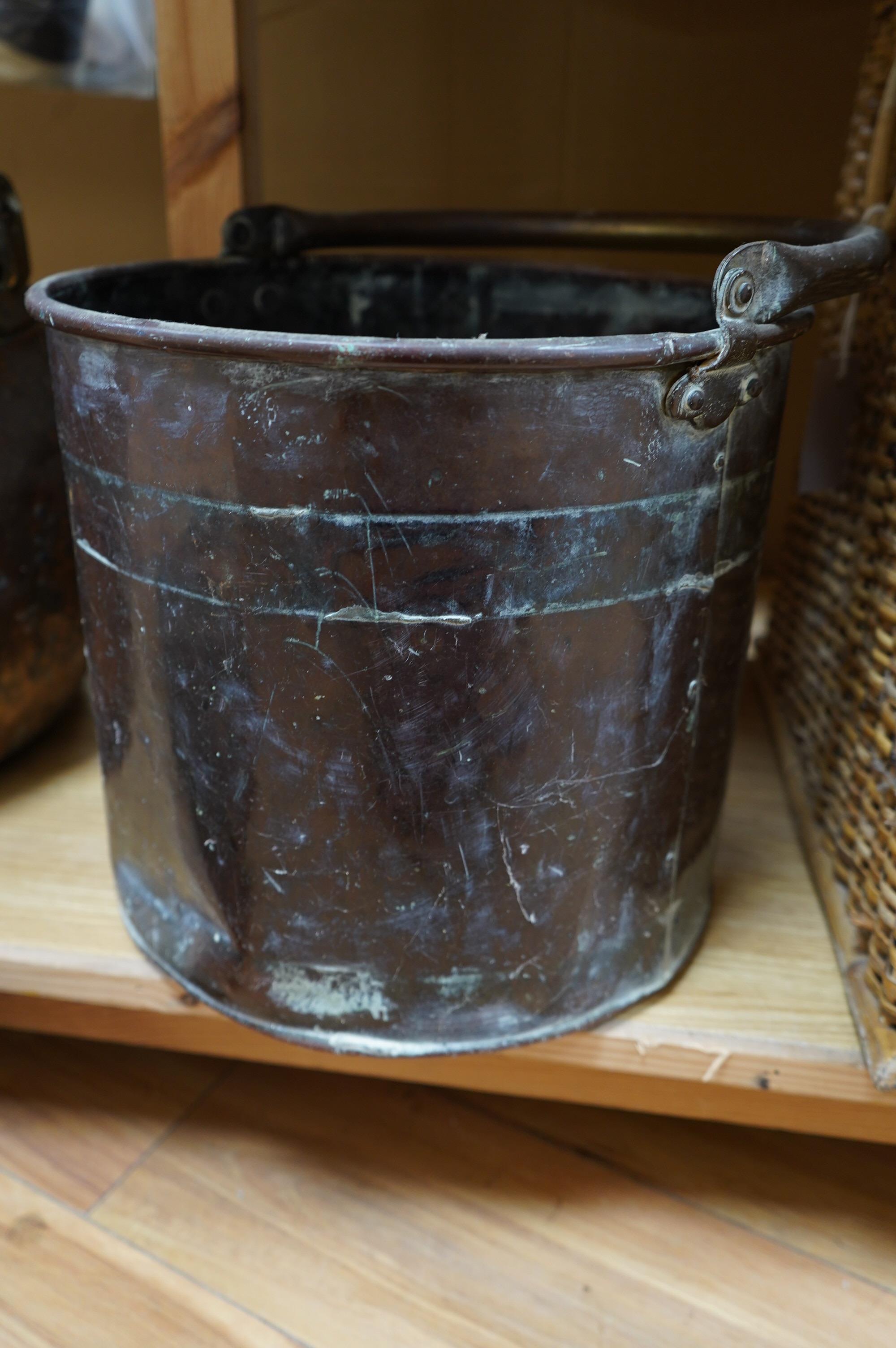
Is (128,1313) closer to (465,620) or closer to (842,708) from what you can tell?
(465,620)

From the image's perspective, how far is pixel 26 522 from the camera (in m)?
0.88

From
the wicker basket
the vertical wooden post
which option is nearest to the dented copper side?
the wicker basket

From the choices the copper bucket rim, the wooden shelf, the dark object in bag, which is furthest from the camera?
the dark object in bag

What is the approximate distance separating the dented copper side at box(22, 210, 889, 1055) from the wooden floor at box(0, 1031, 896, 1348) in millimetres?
185

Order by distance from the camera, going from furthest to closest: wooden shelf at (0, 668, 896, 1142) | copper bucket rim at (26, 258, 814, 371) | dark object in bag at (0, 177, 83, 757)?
dark object in bag at (0, 177, 83, 757), wooden shelf at (0, 668, 896, 1142), copper bucket rim at (26, 258, 814, 371)

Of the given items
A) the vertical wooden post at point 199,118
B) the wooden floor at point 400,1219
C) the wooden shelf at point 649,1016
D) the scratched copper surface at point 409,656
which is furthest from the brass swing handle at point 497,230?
the wooden floor at point 400,1219

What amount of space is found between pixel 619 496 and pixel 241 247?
0.48 m

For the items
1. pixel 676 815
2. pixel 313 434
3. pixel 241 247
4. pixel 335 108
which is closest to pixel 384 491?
pixel 313 434

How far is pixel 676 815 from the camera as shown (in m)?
0.67

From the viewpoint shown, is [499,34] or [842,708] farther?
[499,34]

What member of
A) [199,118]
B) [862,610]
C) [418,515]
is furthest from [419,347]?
[199,118]

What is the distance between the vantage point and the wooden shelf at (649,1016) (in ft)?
2.28

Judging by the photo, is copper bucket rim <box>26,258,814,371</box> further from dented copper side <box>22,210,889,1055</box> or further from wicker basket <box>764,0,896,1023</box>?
wicker basket <box>764,0,896,1023</box>

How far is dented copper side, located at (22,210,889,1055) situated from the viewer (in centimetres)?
53
